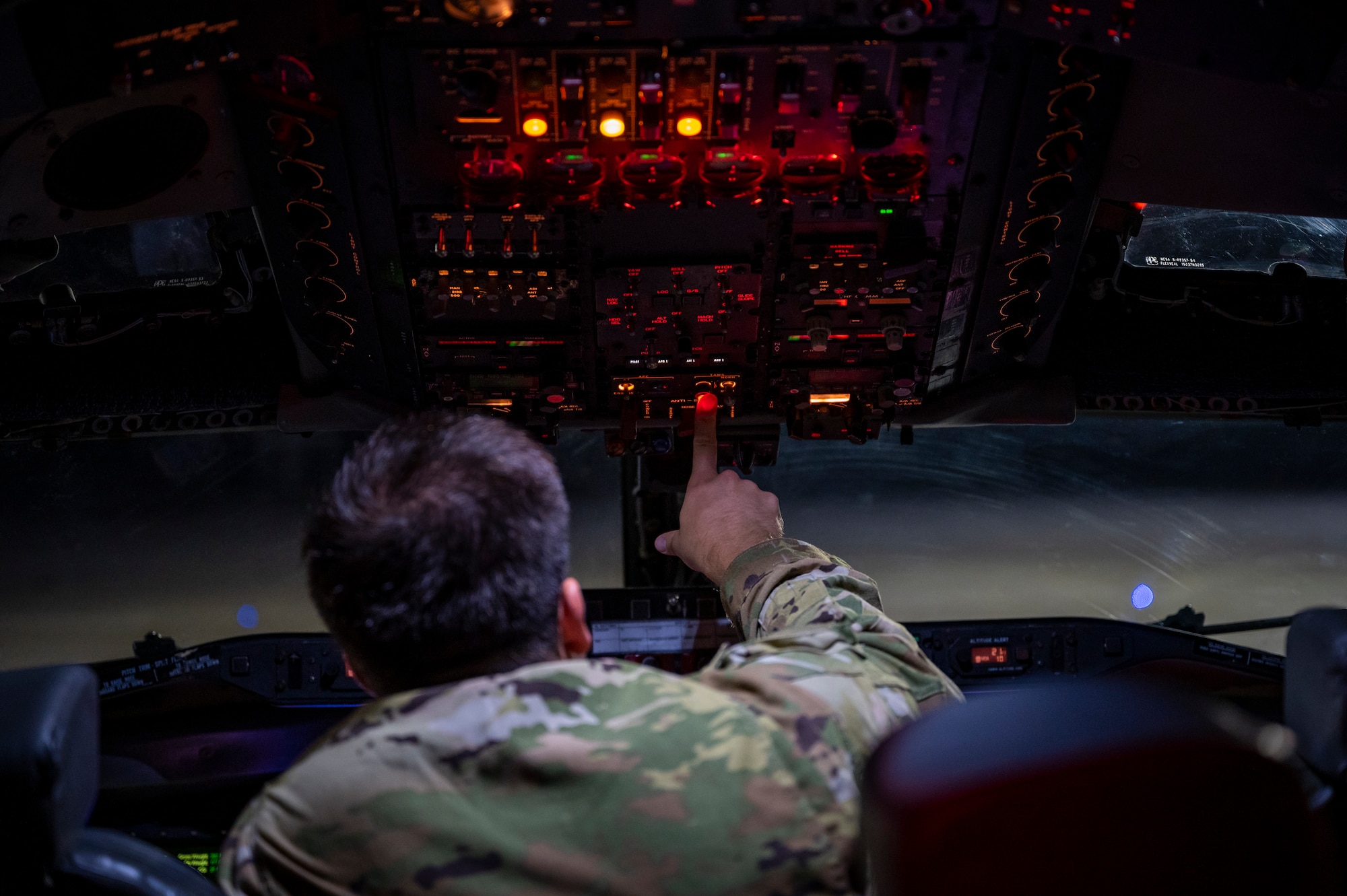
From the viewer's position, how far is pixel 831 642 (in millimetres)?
1423

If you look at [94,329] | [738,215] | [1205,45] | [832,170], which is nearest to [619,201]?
[738,215]

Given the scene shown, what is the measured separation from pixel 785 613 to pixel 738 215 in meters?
1.23

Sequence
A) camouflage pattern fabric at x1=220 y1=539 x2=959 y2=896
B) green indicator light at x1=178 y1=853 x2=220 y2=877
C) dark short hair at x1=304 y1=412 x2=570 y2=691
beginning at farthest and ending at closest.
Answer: green indicator light at x1=178 y1=853 x2=220 y2=877 → dark short hair at x1=304 y1=412 x2=570 y2=691 → camouflage pattern fabric at x1=220 y1=539 x2=959 y2=896

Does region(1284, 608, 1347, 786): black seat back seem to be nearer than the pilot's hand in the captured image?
Yes

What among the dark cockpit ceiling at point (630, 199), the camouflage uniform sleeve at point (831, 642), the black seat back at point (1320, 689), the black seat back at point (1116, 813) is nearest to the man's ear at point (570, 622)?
the camouflage uniform sleeve at point (831, 642)

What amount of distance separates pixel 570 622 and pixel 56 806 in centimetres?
82

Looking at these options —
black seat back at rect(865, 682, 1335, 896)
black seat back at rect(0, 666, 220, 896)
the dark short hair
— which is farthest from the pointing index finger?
black seat back at rect(865, 682, 1335, 896)

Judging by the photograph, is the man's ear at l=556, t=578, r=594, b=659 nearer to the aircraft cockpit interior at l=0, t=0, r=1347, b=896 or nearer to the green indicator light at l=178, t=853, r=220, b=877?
the aircraft cockpit interior at l=0, t=0, r=1347, b=896

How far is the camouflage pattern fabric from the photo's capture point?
104cm

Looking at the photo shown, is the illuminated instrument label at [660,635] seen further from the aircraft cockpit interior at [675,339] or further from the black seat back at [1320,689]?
the black seat back at [1320,689]

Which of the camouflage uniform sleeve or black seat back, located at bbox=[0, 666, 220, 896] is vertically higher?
the camouflage uniform sleeve

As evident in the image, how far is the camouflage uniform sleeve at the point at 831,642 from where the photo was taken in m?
1.29

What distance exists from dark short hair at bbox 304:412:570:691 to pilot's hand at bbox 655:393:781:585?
67 centimetres

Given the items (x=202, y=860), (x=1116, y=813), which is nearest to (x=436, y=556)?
(x=1116, y=813)
